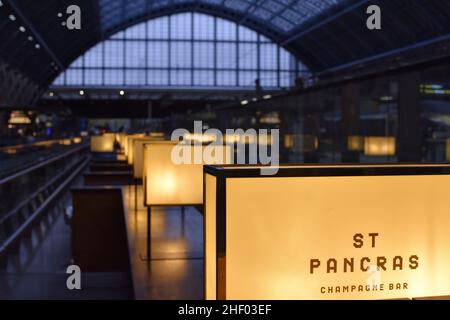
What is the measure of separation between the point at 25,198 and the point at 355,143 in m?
15.2

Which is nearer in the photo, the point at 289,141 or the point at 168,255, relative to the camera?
the point at 168,255

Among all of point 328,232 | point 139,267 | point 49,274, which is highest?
point 328,232

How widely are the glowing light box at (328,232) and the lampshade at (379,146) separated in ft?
22.0

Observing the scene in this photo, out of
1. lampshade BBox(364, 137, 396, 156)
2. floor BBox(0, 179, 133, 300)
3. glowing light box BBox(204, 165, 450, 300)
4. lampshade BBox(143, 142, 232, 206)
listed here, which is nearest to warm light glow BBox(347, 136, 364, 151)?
lampshade BBox(364, 137, 396, 156)

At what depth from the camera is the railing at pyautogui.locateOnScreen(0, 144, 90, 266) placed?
62.6 ft

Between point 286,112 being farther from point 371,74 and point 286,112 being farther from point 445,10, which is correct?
point 445,10

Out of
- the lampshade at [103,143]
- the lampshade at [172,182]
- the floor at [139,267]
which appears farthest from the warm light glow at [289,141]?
the lampshade at [103,143]

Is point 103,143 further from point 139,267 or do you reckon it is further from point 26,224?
point 139,267

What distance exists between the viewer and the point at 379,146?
1075 centimetres

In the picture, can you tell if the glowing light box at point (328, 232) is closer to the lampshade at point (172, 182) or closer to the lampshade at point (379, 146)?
the lampshade at point (172, 182)

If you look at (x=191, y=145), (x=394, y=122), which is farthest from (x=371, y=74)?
(x=191, y=145)

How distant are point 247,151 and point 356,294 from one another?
16674 mm

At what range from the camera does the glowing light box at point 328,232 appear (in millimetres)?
3273

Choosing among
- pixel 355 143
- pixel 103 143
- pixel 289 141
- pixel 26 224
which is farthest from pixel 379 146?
pixel 103 143
